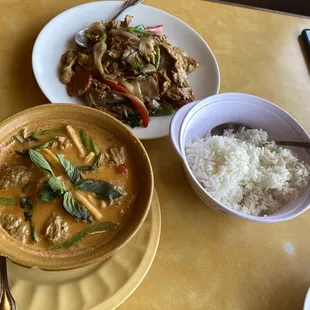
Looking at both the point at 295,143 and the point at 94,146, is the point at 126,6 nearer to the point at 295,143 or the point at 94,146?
the point at 94,146

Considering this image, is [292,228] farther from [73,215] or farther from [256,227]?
[73,215]

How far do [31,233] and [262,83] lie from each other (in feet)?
4.48

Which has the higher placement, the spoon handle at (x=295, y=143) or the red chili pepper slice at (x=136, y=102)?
the red chili pepper slice at (x=136, y=102)

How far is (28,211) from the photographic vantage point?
1.10 metres

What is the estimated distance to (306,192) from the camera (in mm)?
1329

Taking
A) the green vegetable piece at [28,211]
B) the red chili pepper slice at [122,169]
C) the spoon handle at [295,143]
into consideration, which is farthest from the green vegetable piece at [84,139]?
the spoon handle at [295,143]

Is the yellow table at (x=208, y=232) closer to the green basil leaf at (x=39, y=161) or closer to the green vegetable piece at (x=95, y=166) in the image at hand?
the green vegetable piece at (x=95, y=166)

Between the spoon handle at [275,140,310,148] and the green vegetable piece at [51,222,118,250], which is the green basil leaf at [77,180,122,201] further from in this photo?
the spoon handle at [275,140,310,148]

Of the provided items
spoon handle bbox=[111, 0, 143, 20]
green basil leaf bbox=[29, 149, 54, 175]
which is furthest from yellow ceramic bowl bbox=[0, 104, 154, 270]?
spoon handle bbox=[111, 0, 143, 20]

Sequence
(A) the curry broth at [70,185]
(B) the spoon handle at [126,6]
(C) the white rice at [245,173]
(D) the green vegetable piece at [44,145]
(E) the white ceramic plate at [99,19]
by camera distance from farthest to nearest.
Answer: (B) the spoon handle at [126,6], (E) the white ceramic plate at [99,19], (C) the white rice at [245,173], (D) the green vegetable piece at [44,145], (A) the curry broth at [70,185]

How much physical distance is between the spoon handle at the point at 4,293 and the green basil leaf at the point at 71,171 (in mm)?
292

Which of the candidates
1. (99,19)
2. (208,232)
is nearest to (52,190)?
(208,232)

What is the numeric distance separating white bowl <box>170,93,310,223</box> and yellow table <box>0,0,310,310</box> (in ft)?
0.44

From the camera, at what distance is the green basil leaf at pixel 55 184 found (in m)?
1.10
